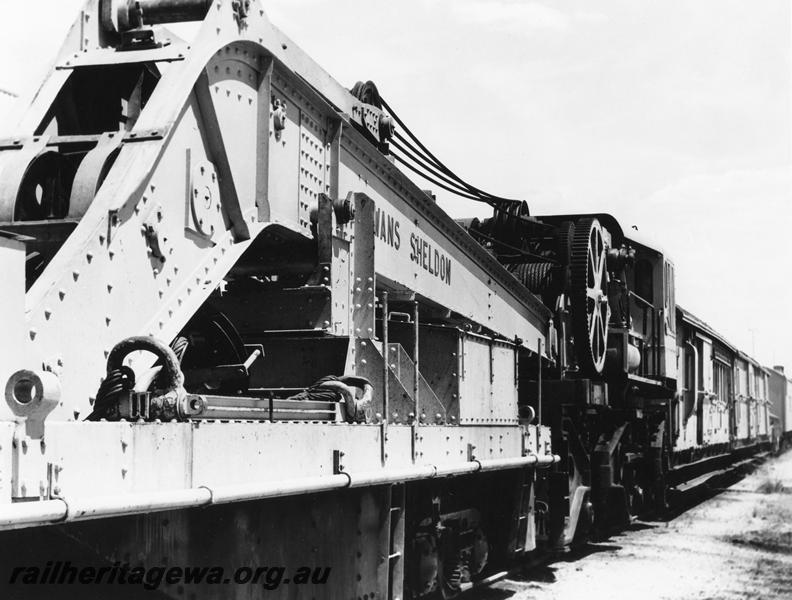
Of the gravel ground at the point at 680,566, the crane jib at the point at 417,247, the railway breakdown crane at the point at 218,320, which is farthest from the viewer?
the gravel ground at the point at 680,566

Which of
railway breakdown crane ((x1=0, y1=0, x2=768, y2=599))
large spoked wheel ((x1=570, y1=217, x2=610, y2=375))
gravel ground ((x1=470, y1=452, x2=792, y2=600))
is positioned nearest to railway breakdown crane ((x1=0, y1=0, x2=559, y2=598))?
railway breakdown crane ((x1=0, y1=0, x2=768, y2=599))

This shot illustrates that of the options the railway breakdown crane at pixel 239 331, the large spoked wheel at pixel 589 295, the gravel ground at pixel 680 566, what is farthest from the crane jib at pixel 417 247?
the large spoked wheel at pixel 589 295

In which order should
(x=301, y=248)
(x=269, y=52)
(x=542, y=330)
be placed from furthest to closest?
(x=542, y=330)
(x=301, y=248)
(x=269, y=52)

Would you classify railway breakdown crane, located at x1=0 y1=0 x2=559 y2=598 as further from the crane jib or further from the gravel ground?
the gravel ground

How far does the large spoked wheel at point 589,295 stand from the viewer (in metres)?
12.7

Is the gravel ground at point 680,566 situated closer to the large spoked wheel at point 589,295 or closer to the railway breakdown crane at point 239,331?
the railway breakdown crane at point 239,331

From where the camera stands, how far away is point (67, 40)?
18.6 ft

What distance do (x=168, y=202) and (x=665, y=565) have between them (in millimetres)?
8977

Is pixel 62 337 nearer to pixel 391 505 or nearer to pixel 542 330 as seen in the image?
pixel 391 505

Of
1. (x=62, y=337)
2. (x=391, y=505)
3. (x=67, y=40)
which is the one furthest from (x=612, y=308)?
(x=62, y=337)

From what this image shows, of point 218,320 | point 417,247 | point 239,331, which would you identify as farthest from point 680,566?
point 218,320

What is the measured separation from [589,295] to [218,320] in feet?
24.2

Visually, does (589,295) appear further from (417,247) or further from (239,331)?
(239,331)

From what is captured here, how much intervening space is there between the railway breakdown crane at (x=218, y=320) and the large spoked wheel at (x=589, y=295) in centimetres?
390
